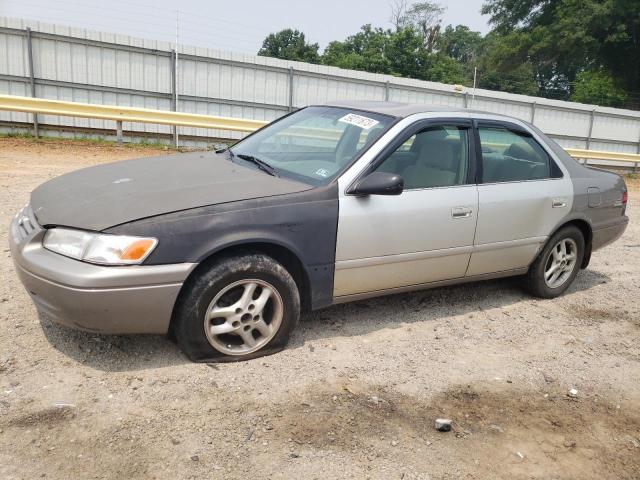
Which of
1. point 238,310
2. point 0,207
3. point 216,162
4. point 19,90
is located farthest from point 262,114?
point 238,310

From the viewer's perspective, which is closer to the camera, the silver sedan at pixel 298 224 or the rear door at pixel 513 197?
the silver sedan at pixel 298 224

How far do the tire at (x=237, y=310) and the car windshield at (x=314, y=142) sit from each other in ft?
2.43

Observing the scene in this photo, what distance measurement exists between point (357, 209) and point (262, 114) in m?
12.7

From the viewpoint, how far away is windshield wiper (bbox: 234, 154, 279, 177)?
3.95 metres

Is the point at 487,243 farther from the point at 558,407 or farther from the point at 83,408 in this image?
the point at 83,408

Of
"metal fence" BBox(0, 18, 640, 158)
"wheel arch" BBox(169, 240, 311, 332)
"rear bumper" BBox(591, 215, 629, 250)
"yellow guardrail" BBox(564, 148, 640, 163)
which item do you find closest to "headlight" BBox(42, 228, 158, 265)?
"wheel arch" BBox(169, 240, 311, 332)

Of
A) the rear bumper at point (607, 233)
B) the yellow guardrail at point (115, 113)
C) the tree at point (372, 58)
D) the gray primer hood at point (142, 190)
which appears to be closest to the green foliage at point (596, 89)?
the tree at point (372, 58)

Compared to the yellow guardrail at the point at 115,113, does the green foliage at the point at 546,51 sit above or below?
above

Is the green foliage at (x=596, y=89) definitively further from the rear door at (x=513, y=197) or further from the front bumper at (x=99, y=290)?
the front bumper at (x=99, y=290)

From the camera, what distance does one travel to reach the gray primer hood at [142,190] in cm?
320

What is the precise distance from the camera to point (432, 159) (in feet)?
13.9

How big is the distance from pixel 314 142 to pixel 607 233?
9.83 ft

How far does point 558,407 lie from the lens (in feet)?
11.1

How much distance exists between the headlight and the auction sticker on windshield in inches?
72.3
